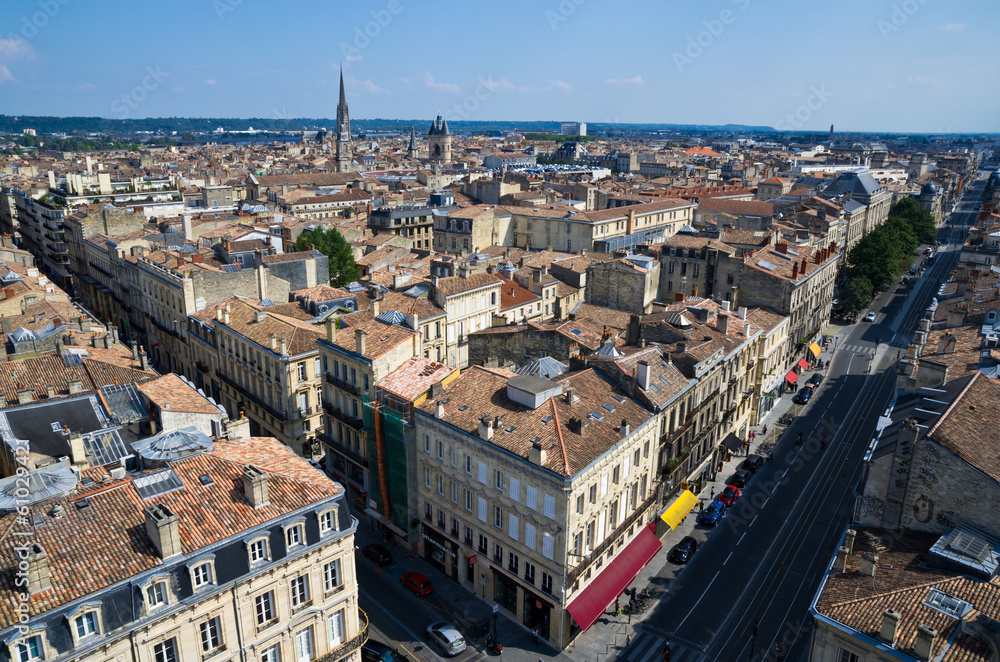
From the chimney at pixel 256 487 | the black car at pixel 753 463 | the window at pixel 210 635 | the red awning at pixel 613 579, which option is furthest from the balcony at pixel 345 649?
the black car at pixel 753 463

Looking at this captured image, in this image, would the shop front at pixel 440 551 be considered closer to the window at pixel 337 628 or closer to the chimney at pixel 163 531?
the window at pixel 337 628

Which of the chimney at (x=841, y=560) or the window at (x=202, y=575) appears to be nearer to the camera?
the window at (x=202, y=575)

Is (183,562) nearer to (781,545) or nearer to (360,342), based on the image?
(360,342)

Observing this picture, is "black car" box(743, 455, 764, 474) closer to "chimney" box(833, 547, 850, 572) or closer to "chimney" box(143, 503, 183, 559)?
"chimney" box(833, 547, 850, 572)

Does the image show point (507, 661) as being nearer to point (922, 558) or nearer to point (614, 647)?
point (614, 647)

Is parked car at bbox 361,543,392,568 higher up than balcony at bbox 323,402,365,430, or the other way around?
balcony at bbox 323,402,365,430

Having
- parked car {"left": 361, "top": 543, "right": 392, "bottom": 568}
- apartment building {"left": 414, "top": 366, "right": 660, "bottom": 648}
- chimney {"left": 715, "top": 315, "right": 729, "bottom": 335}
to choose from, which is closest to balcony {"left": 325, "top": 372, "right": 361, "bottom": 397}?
apartment building {"left": 414, "top": 366, "right": 660, "bottom": 648}

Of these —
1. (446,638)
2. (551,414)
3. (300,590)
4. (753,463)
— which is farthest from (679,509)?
(300,590)

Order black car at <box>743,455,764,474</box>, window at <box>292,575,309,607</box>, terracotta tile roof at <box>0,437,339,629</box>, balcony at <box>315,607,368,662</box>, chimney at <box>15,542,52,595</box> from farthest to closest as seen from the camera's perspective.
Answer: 1. black car at <box>743,455,764,474</box>
2. balcony at <box>315,607,368,662</box>
3. window at <box>292,575,309,607</box>
4. terracotta tile roof at <box>0,437,339,629</box>
5. chimney at <box>15,542,52,595</box>
